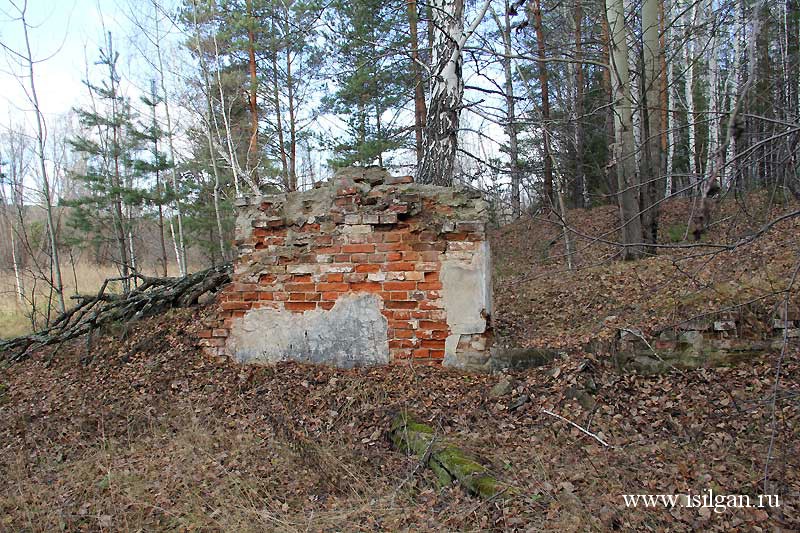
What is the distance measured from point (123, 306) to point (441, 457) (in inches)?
204

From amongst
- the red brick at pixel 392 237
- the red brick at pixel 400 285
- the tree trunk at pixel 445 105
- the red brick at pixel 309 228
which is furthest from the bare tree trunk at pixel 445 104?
the red brick at pixel 400 285

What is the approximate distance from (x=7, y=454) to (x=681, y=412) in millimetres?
5188

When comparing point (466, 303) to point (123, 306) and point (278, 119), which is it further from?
point (278, 119)

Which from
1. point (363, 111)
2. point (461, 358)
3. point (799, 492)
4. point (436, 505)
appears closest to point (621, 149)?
point (461, 358)

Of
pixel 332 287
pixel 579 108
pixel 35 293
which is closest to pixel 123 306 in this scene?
pixel 332 287

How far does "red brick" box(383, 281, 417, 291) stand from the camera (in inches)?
190

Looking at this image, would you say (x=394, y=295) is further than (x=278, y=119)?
No

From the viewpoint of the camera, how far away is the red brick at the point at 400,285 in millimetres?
4820

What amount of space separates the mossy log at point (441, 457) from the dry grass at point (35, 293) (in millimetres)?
7108

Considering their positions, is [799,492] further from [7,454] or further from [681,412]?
[7,454]

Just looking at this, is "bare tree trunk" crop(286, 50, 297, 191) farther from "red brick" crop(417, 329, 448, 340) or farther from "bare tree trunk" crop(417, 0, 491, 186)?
"red brick" crop(417, 329, 448, 340)

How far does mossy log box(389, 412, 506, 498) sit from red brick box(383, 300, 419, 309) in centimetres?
116

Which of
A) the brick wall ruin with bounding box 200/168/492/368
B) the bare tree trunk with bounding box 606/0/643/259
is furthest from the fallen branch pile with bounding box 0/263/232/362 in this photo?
the bare tree trunk with bounding box 606/0/643/259

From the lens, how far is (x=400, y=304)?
4836 mm
